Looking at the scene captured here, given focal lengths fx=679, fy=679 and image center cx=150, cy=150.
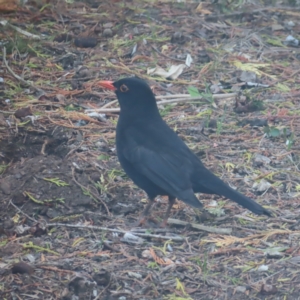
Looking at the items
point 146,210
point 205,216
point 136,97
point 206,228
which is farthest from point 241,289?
point 136,97

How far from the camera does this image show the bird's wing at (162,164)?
466cm

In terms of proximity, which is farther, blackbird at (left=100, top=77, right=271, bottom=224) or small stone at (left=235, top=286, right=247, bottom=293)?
blackbird at (left=100, top=77, right=271, bottom=224)

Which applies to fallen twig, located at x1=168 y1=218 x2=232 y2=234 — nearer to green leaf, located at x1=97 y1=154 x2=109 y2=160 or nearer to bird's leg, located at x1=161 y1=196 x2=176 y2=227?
bird's leg, located at x1=161 y1=196 x2=176 y2=227

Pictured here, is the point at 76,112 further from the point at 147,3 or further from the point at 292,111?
the point at 147,3

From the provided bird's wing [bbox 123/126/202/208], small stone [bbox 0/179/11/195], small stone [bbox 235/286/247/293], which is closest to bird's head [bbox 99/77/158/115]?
bird's wing [bbox 123/126/202/208]

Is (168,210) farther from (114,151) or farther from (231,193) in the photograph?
(114,151)

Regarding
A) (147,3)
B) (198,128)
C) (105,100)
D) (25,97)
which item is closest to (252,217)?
(198,128)

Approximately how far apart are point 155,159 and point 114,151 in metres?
1.01

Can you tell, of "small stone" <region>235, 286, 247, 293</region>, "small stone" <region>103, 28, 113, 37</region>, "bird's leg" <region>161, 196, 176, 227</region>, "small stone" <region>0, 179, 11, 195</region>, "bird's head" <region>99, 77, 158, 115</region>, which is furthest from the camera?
"small stone" <region>103, 28, 113, 37</region>

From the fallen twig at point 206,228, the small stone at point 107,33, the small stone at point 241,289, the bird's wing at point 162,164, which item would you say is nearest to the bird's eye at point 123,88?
the bird's wing at point 162,164

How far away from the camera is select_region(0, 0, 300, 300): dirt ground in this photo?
4168 millimetres

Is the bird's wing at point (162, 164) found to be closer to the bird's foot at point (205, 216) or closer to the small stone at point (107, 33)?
the bird's foot at point (205, 216)

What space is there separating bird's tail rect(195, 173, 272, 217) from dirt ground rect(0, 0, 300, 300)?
19 centimetres

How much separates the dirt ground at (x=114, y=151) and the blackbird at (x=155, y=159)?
26cm
